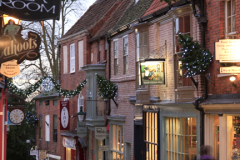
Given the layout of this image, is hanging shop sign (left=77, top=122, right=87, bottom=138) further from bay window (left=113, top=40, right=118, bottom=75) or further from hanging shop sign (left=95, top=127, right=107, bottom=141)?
bay window (left=113, top=40, right=118, bottom=75)

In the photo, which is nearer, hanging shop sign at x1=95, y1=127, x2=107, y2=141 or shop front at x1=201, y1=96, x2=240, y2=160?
shop front at x1=201, y1=96, x2=240, y2=160

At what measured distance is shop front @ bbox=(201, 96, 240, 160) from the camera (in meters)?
12.8

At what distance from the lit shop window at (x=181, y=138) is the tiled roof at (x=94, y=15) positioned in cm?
1322

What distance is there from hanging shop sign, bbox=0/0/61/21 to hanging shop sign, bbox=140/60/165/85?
20.5ft

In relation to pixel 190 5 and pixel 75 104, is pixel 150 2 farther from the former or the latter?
pixel 75 104

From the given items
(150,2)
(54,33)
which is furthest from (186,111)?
(54,33)

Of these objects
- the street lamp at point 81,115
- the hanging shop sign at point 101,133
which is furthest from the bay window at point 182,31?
the street lamp at point 81,115

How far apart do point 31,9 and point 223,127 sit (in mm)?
6185

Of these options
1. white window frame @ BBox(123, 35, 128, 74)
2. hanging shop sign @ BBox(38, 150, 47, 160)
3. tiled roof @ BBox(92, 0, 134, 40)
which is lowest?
hanging shop sign @ BBox(38, 150, 47, 160)

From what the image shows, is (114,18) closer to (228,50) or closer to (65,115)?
(65,115)

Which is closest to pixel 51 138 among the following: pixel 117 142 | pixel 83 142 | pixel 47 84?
pixel 83 142

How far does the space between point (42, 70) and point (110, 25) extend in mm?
13933

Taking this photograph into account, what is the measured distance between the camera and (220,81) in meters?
13.5

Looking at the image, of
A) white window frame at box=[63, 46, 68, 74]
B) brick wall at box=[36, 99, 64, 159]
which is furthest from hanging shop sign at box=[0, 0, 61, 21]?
brick wall at box=[36, 99, 64, 159]
